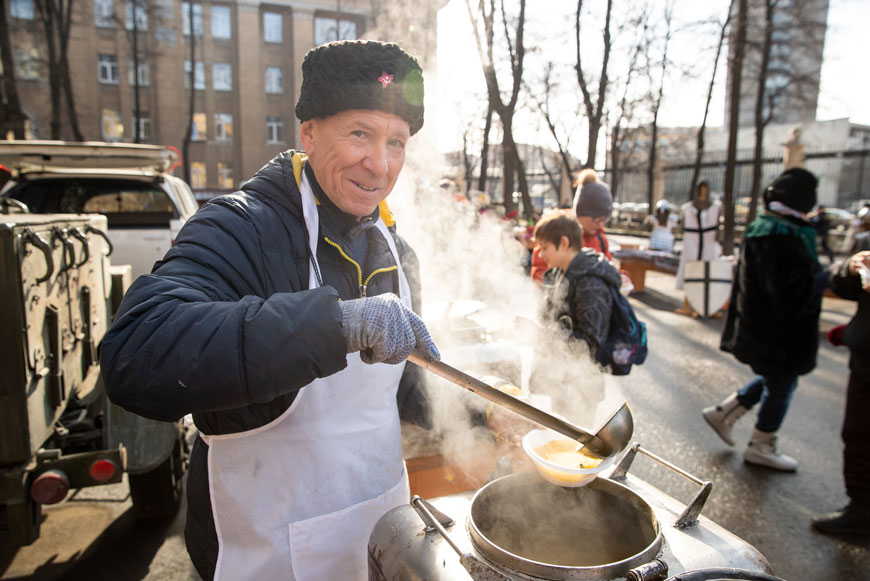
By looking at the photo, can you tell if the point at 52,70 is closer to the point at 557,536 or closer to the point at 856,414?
the point at 557,536

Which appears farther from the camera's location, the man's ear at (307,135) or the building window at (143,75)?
the building window at (143,75)

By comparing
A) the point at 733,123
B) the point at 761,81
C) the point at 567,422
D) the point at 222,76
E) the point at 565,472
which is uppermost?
the point at 222,76

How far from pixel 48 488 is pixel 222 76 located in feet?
105

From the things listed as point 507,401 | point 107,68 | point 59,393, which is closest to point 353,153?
point 507,401

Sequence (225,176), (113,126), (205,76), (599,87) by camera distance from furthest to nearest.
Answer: (225,176), (205,76), (113,126), (599,87)

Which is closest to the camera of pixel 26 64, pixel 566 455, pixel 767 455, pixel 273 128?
pixel 566 455

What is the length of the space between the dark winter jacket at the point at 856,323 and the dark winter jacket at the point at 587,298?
1.31 meters

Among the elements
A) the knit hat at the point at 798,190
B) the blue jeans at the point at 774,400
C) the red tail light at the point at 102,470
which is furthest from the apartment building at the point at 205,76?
the blue jeans at the point at 774,400

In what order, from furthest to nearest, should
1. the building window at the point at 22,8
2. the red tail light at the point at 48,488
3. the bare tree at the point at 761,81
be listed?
the building window at the point at 22,8 → the bare tree at the point at 761,81 → the red tail light at the point at 48,488

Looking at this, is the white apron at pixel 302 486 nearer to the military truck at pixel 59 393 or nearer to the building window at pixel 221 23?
the military truck at pixel 59 393

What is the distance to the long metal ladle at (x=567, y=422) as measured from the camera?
1246 millimetres

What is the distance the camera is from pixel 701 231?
818 cm

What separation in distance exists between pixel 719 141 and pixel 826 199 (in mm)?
20305

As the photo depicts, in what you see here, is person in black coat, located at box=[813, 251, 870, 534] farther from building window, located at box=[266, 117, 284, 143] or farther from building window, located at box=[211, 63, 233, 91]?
building window, located at box=[211, 63, 233, 91]
